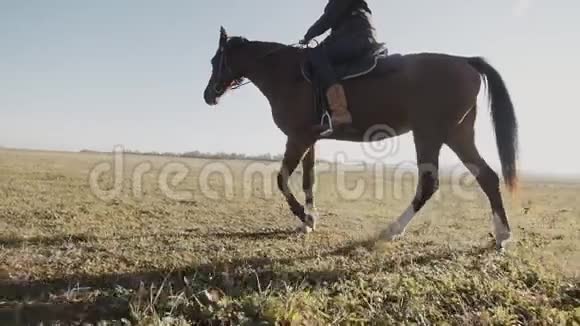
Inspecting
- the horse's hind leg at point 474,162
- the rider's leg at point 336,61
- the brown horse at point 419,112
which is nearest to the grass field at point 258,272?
the horse's hind leg at point 474,162

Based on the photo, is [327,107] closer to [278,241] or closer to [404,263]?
[278,241]

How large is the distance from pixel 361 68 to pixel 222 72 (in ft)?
9.33

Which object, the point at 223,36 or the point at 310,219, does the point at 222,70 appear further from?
the point at 310,219

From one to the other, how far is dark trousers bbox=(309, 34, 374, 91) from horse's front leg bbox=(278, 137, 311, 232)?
42.0 inches

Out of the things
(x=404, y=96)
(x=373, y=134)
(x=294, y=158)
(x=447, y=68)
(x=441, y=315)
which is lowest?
(x=441, y=315)

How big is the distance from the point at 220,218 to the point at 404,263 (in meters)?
4.14

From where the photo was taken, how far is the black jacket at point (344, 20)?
676 centimetres

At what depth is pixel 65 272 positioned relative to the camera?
4.07m

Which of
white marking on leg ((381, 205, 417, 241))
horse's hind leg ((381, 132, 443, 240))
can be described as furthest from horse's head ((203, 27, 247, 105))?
white marking on leg ((381, 205, 417, 241))

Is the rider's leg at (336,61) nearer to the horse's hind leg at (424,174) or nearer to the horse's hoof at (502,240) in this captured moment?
the horse's hind leg at (424,174)

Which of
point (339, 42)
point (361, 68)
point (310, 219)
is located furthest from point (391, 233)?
point (339, 42)

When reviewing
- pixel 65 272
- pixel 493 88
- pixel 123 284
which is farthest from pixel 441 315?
pixel 493 88

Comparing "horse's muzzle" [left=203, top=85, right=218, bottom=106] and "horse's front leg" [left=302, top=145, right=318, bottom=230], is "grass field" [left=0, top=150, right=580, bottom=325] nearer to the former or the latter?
"horse's front leg" [left=302, top=145, right=318, bottom=230]

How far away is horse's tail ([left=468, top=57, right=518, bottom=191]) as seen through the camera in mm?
6223
